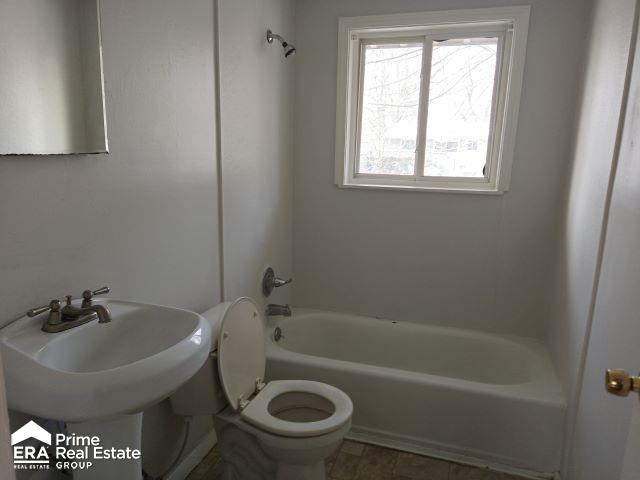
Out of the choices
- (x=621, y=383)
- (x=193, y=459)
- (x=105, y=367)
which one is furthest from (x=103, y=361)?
(x=621, y=383)

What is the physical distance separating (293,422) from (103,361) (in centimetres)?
78

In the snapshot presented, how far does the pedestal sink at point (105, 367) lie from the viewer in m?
0.90

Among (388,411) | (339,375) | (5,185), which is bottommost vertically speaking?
(388,411)

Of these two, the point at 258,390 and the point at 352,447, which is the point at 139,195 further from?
the point at 352,447

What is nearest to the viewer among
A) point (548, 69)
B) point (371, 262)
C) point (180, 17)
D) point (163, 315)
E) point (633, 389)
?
point (633, 389)

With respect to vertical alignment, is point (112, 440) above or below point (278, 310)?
above

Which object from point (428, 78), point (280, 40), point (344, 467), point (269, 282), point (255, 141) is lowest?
point (344, 467)

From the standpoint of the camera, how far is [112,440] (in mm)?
1123

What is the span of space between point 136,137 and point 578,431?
196 centimetres

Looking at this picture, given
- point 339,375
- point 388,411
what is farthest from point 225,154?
point 388,411

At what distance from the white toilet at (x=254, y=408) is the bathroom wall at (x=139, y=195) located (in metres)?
0.22

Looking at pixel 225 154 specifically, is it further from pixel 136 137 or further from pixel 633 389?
pixel 633 389

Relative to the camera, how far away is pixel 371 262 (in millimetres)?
2789

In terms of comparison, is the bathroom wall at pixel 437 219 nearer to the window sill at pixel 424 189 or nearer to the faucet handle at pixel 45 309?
the window sill at pixel 424 189
